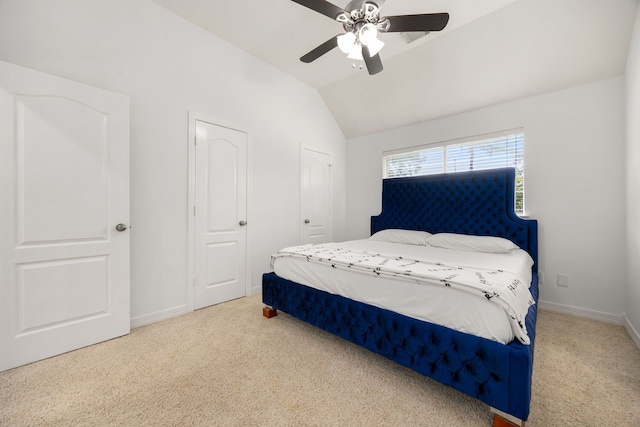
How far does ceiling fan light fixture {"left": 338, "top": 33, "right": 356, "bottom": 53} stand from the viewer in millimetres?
2098

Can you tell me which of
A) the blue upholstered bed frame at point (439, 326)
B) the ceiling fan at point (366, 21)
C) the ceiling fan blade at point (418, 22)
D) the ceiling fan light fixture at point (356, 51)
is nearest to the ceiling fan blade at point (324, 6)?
the ceiling fan at point (366, 21)

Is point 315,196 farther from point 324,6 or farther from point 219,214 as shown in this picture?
point 324,6

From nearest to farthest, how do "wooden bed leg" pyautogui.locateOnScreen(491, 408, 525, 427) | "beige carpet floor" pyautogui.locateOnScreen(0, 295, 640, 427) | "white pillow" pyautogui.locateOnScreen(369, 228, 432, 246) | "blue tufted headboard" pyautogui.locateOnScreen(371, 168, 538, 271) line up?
"wooden bed leg" pyautogui.locateOnScreen(491, 408, 525, 427) < "beige carpet floor" pyautogui.locateOnScreen(0, 295, 640, 427) < "blue tufted headboard" pyautogui.locateOnScreen(371, 168, 538, 271) < "white pillow" pyautogui.locateOnScreen(369, 228, 432, 246)

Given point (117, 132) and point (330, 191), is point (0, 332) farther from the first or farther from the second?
point (330, 191)

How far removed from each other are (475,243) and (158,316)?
135 inches

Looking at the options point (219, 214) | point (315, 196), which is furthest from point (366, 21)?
A: point (315, 196)

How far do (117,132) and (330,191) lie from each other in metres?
3.07

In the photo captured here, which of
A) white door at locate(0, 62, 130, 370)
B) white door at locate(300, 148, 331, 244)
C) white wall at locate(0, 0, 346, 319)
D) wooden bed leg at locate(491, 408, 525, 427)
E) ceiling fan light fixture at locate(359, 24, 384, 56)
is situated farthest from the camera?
white door at locate(300, 148, 331, 244)

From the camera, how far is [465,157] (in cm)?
369

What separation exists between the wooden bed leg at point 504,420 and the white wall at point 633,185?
1.86m

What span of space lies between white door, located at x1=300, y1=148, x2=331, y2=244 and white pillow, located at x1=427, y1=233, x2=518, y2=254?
1.78m

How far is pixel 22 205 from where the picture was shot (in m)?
1.89

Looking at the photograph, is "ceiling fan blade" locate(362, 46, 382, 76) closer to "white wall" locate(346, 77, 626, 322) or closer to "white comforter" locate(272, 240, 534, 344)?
"white comforter" locate(272, 240, 534, 344)

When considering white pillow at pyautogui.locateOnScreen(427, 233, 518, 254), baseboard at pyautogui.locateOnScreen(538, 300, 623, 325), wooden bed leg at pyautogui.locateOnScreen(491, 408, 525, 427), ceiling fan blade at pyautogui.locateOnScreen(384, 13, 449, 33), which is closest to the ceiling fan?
ceiling fan blade at pyautogui.locateOnScreen(384, 13, 449, 33)
